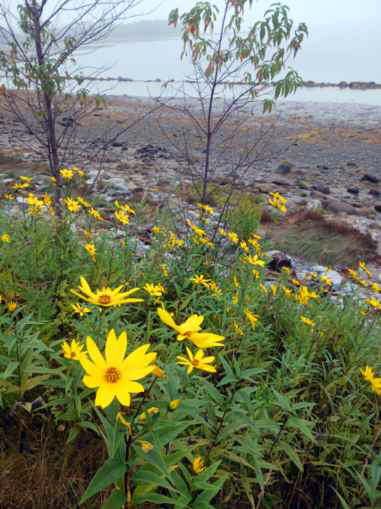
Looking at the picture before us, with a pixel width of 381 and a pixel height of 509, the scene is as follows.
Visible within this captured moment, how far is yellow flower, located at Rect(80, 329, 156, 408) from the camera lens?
779 mm

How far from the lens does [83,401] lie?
4.71 feet

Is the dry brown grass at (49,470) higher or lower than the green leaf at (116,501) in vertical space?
lower

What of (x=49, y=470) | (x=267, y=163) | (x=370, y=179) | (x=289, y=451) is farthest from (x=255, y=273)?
(x=267, y=163)

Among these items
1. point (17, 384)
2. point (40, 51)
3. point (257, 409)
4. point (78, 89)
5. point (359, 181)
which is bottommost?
point (359, 181)

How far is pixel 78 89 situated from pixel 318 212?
14.9 ft

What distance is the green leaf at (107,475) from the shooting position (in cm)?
83

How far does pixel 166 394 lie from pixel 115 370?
342 millimetres

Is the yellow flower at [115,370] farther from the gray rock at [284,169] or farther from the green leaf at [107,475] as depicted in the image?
the gray rock at [284,169]

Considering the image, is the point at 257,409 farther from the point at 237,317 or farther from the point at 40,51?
the point at 40,51

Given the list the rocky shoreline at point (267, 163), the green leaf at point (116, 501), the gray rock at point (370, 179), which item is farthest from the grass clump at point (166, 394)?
the gray rock at point (370, 179)

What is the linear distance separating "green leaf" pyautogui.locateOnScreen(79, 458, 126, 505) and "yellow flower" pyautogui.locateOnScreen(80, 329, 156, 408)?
19cm

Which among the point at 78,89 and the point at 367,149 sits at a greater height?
the point at 78,89

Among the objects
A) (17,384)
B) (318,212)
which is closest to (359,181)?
(318,212)

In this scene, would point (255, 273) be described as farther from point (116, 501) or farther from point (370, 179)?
point (370, 179)
